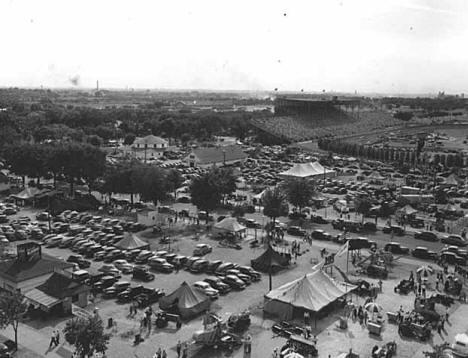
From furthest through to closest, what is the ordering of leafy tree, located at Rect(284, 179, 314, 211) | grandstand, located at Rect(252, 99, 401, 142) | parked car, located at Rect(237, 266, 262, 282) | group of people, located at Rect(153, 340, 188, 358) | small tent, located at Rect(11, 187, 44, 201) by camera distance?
grandstand, located at Rect(252, 99, 401, 142) < small tent, located at Rect(11, 187, 44, 201) < leafy tree, located at Rect(284, 179, 314, 211) < parked car, located at Rect(237, 266, 262, 282) < group of people, located at Rect(153, 340, 188, 358)

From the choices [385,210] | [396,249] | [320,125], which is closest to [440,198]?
[385,210]

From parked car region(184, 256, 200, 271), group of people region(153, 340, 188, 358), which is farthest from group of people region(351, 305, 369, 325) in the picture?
parked car region(184, 256, 200, 271)

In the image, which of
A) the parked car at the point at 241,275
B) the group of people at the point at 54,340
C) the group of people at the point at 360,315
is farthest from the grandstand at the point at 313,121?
the group of people at the point at 54,340

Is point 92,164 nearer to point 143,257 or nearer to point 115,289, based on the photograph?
point 143,257

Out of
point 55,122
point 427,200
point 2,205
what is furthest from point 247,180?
point 55,122

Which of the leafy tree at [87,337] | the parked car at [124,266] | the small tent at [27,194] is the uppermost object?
the leafy tree at [87,337]

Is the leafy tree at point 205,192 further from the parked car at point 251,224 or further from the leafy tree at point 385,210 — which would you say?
the leafy tree at point 385,210

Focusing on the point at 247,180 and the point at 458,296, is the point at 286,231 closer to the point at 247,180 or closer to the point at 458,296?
the point at 458,296

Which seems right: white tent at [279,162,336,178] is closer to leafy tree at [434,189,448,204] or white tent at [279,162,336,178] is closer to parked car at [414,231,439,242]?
leafy tree at [434,189,448,204]
